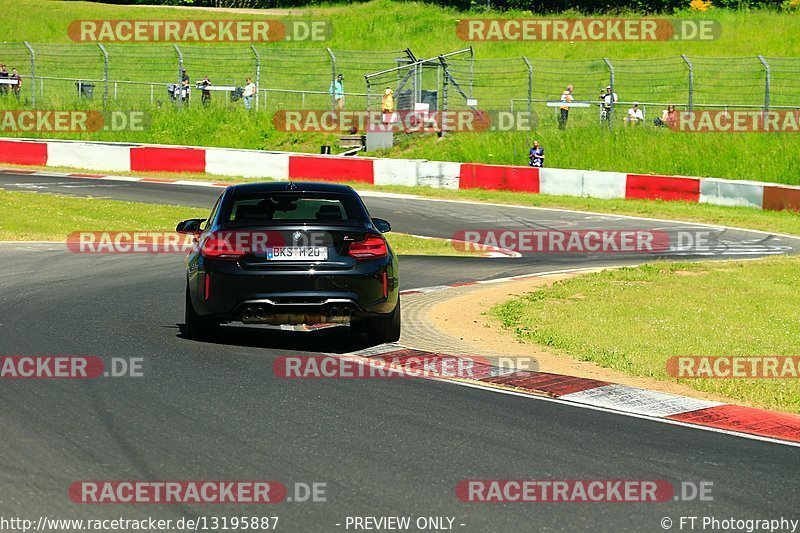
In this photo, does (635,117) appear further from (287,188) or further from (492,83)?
(287,188)

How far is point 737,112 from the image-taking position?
31.3m

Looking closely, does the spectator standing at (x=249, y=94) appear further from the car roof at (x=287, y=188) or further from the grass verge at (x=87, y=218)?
the car roof at (x=287, y=188)

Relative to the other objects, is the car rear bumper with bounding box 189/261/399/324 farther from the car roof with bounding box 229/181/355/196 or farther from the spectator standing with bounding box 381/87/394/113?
the spectator standing with bounding box 381/87/394/113

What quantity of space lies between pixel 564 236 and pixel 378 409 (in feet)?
48.7

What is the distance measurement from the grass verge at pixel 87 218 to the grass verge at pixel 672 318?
4711 millimetres

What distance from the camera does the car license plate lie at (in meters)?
9.99

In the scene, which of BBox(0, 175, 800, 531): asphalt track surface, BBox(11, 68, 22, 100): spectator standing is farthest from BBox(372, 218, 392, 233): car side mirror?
BBox(11, 68, 22, 100): spectator standing

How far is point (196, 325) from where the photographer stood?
1048 centimetres

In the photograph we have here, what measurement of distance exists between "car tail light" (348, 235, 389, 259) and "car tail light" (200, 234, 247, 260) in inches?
36.0

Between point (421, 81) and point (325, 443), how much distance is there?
27.9 metres

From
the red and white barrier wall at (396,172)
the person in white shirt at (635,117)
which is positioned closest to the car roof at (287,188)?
the red and white barrier wall at (396,172)

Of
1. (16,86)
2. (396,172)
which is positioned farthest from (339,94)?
(16,86)

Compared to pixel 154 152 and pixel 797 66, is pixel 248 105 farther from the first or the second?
pixel 797 66

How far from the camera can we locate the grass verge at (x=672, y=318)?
10078 millimetres
